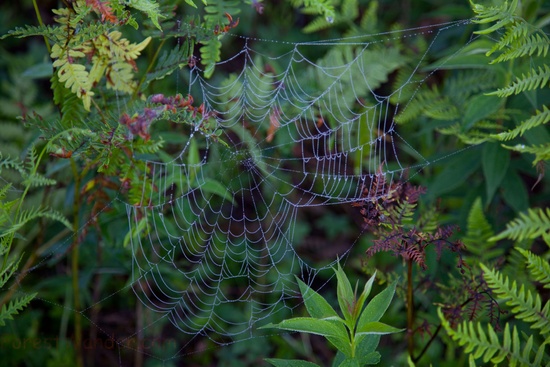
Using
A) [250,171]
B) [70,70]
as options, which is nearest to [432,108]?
[250,171]

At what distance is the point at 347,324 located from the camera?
1.51 m

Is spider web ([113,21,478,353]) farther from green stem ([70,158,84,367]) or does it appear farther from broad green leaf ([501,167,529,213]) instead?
broad green leaf ([501,167,529,213])

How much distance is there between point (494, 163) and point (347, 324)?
3.01 feet

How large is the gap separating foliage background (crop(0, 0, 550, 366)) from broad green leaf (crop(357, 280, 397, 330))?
0.72 feet

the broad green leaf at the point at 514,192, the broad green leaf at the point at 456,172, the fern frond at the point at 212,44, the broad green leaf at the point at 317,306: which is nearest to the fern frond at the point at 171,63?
the fern frond at the point at 212,44

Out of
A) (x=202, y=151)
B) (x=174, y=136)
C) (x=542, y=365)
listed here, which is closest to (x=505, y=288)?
(x=542, y=365)

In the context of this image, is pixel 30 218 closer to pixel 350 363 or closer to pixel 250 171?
pixel 350 363

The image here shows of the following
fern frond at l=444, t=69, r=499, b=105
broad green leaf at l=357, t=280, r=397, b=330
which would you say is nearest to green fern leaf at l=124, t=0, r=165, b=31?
broad green leaf at l=357, t=280, r=397, b=330

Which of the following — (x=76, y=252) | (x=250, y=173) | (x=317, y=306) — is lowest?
(x=250, y=173)

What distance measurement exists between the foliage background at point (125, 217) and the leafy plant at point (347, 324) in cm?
23

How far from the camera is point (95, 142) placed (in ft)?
5.30

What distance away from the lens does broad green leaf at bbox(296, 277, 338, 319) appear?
61.1 inches

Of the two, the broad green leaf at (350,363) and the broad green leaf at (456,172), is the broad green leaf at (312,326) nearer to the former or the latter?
the broad green leaf at (350,363)

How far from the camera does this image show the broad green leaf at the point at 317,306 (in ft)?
5.09
